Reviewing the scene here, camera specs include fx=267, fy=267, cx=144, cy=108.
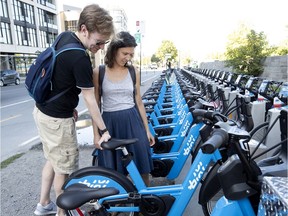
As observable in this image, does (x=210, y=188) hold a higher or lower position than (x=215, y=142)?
lower

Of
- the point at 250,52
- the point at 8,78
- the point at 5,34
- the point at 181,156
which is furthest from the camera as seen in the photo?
the point at 5,34

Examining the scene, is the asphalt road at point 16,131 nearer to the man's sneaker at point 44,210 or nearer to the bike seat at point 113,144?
the man's sneaker at point 44,210

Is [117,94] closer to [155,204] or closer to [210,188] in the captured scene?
[155,204]

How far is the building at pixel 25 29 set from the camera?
3303 cm

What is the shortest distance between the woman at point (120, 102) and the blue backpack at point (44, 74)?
0.39m

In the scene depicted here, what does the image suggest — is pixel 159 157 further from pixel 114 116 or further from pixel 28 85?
pixel 28 85

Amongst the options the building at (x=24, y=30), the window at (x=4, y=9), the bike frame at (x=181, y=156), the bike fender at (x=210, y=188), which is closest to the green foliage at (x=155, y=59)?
the building at (x=24, y=30)

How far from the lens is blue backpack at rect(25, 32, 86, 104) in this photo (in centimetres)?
202

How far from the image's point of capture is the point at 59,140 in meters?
2.25

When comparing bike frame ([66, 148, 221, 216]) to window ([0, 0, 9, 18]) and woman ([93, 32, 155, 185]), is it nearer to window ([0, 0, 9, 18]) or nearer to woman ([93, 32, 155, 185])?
woman ([93, 32, 155, 185])

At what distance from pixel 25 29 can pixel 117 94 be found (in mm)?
40985

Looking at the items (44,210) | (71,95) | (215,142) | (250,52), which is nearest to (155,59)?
(250,52)

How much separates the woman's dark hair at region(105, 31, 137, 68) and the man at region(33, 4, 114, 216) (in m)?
0.16

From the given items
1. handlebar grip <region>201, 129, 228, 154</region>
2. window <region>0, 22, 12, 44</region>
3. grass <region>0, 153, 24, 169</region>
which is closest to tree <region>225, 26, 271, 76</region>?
grass <region>0, 153, 24, 169</region>
